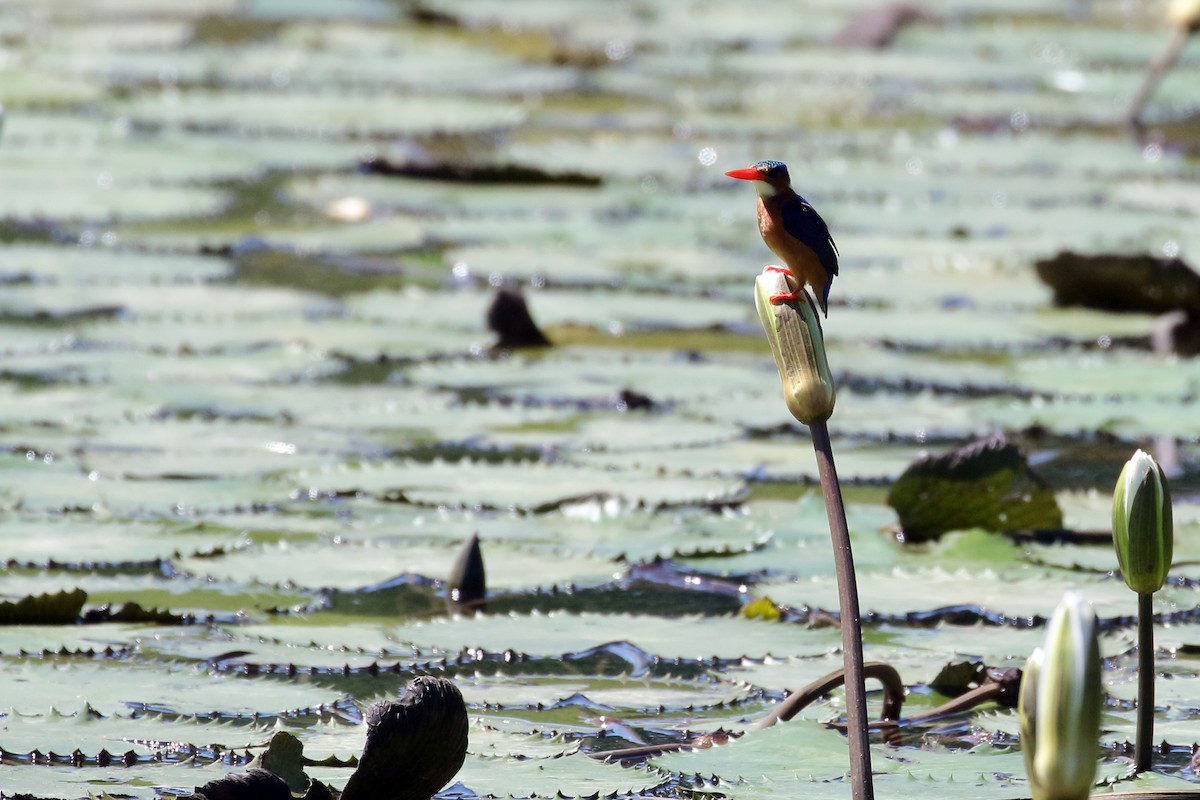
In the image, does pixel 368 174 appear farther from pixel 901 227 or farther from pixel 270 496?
pixel 270 496

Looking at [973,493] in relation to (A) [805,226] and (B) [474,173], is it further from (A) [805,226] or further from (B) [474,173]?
(B) [474,173]

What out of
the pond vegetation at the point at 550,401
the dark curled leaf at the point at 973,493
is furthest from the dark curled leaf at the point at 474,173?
the dark curled leaf at the point at 973,493

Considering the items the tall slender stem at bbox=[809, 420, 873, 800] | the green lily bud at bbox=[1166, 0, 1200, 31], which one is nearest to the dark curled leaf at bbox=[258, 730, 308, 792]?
the tall slender stem at bbox=[809, 420, 873, 800]

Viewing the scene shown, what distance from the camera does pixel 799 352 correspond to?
922 mm

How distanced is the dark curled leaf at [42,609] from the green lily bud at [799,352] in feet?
2.24

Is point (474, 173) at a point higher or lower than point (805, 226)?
higher

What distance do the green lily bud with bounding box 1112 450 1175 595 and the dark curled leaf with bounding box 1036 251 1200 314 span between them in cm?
158

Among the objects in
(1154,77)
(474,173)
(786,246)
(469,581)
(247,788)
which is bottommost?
(247,788)

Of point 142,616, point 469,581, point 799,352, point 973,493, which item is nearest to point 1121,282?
point 973,493

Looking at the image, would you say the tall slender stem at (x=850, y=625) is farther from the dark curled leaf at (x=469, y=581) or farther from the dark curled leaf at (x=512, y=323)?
the dark curled leaf at (x=512, y=323)

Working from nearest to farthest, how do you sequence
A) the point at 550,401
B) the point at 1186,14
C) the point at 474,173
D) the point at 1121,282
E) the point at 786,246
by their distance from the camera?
the point at 786,246 → the point at 550,401 → the point at 1121,282 → the point at 1186,14 → the point at 474,173

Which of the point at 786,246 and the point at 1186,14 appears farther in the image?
the point at 1186,14

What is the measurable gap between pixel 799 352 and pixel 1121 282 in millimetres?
1770

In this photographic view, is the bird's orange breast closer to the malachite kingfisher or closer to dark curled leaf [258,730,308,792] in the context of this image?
the malachite kingfisher
